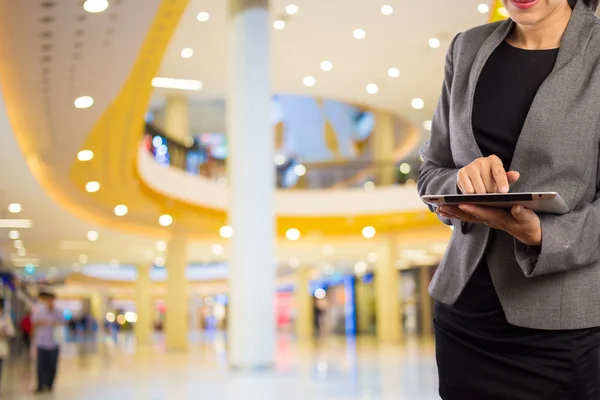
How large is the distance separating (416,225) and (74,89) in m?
16.1

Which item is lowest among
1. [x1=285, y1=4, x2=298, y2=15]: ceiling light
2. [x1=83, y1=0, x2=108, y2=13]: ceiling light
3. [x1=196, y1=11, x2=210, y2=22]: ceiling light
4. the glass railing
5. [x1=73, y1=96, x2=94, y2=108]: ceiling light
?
[x1=73, y1=96, x2=94, y2=108]: ceiling light

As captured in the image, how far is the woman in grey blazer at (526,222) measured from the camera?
118 centimetres

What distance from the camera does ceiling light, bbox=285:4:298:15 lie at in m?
14.3

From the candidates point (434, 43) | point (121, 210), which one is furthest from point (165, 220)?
point (434, 43)

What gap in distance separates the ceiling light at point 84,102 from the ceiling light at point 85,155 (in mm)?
2702

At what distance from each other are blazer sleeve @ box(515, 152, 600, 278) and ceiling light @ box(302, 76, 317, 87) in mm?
17974

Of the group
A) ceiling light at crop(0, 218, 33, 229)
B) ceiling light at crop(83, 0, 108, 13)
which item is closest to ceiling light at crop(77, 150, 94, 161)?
ceiling light at crop(83, 0, 108, 13)

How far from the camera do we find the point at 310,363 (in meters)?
15.0

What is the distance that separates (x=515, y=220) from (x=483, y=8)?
13728 millimetres

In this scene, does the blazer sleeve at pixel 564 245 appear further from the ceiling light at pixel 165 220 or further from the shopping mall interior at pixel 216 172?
the ceiling light at pixel 165 220

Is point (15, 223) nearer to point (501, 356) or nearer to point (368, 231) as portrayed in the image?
point (368, 231)

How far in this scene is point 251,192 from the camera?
39.5 ft

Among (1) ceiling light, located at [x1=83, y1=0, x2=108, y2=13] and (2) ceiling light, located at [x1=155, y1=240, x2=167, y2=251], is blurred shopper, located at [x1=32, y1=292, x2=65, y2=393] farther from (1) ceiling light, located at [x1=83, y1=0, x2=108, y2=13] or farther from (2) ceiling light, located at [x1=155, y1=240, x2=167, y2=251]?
(2) ceiling light, located at [x1=155, y1=240, x2=167, y2=251]

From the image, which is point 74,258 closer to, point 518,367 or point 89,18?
point 89,18
